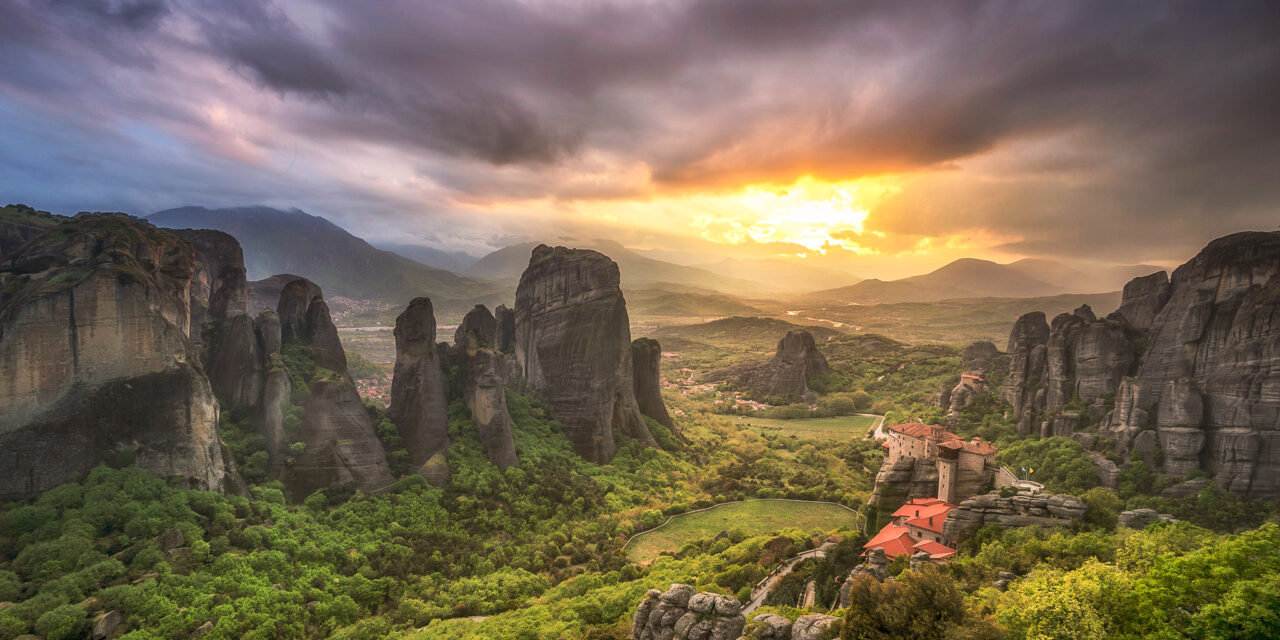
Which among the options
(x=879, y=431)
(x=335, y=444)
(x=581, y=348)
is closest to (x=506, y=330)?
(x=581, y=348)

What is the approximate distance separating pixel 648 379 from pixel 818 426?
1435 inches

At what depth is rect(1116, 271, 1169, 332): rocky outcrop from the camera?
51969 millimetres

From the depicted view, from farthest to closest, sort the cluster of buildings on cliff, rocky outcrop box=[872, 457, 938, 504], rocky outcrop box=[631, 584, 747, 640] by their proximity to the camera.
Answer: rocky outcrop box=[872, 457, 938, 504]
the cluster of buildings on cliff
rocky outcrop box=[631, 584, 747, 640]

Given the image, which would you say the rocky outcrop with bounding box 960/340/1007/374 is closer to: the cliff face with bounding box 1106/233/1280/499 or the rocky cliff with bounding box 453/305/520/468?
the cliff face with bounding box 1106/233/1280/499

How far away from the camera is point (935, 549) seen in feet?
89.8

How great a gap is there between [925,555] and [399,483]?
1416 inches

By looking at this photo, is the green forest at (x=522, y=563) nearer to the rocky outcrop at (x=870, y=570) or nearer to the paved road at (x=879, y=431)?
the rocky outcrop at (x=870, y=570)

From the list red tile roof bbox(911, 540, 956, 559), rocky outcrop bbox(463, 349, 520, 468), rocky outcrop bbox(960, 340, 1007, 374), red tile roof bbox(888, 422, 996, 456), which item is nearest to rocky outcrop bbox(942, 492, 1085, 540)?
red tile roof bbox(911, 540, 956, 559)

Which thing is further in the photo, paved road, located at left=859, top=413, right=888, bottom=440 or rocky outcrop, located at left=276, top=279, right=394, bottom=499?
paved road, located at left=859, top=413, right=888, bottom=440

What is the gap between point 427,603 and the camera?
3025cm

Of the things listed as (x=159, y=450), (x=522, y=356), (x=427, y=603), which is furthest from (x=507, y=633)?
(x=522, y=356)

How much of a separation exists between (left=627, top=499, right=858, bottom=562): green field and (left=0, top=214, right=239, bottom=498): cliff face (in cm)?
3023

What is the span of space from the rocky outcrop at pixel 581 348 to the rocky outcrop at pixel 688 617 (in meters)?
34.5

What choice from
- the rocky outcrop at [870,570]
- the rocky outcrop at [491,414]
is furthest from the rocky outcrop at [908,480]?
the rocky outcrop at [491,414]
